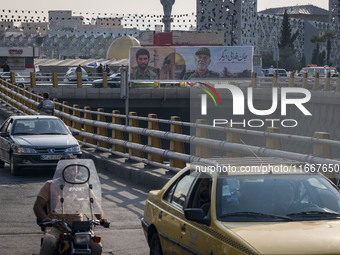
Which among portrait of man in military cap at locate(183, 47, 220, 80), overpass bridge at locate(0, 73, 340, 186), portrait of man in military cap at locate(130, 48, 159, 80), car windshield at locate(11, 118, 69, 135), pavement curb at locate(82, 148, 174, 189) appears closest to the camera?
overpass bridge at locate(0, 73, 340, 186)

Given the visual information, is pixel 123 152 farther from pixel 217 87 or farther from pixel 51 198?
pixel 217 87

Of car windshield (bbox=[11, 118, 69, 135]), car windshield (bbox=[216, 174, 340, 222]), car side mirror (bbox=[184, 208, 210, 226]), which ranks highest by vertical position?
car windshield (bbox=[216, 174, 340, 222])

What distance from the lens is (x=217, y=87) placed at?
52125 millimetres

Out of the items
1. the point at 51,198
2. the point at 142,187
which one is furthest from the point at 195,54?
the point at 51,198

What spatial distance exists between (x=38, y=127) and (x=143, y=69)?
40219mm

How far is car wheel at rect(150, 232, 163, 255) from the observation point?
8.38m

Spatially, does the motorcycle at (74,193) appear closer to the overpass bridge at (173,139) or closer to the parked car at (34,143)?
the overpass bridge at (173,139)

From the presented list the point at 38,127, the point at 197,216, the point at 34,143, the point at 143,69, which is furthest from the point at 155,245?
the point at 143,69

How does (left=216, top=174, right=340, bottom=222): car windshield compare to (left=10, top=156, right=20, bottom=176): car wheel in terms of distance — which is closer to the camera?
(left=216, top=174, right=340, bottom=222): car windshield

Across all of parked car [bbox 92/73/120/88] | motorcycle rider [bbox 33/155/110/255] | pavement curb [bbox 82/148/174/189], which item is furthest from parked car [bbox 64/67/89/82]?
motorcycle rider [bbox 33/155/110/255]

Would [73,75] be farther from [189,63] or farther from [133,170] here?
[133,170]

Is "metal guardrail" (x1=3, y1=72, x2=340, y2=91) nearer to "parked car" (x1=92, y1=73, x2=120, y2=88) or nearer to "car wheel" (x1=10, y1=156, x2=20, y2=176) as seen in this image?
"parked car" (x1=92, y1=73, x2=120, y2=88)

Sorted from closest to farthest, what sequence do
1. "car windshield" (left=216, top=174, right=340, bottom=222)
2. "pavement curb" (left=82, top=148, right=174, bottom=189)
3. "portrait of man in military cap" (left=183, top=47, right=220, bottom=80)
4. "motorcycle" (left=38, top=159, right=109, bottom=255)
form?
"car windshield" (left=216, top=174, right=340, bottom=222)
"motorcycle" (left=38, top=159, right=109, bottom=255)
"pavement curb" (left=82, top=148, right=174, bottom=189)
"portrait of man in military cap" (left=183, top=47, right=220, bottom=80)

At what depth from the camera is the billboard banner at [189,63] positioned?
59.3 metres
